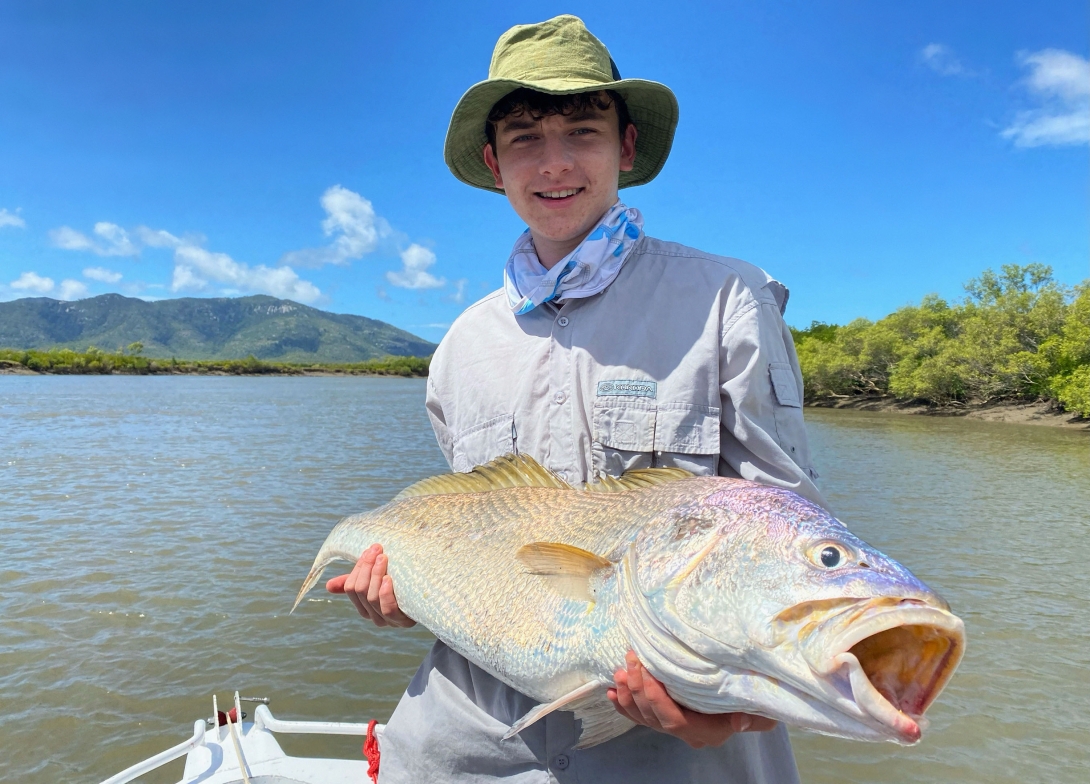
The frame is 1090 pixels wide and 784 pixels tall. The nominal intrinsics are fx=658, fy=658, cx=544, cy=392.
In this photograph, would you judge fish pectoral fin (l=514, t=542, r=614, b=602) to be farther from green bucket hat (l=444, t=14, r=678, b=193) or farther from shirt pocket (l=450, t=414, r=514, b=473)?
green bucket hat (l=444, t=14, r=678, b=193)

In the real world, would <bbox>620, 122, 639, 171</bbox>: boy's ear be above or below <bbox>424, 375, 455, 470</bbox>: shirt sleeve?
above

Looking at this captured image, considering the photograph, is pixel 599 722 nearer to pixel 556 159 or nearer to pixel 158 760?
pixel 556 159

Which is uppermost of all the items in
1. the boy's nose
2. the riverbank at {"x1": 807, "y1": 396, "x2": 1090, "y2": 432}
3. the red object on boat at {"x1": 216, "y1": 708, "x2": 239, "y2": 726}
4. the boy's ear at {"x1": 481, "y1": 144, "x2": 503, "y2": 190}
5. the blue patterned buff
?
the boy's ear at {"x1": 481, "y1": 144, "x2": 503, "y2": 190}

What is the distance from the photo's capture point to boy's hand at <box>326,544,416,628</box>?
2.47 meters

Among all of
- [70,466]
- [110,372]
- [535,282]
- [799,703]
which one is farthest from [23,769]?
[110,372]

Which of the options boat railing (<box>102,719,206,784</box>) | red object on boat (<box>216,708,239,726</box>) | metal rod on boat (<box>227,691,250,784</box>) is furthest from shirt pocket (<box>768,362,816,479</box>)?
red object on boat (<box>216,708,239,726</box>)

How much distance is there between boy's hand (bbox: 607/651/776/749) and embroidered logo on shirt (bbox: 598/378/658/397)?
2.82ft

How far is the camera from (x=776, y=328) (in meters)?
2.17

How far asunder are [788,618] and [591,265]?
1.37 m

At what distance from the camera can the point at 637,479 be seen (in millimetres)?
2053

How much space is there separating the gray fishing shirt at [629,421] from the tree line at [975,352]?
4114cm

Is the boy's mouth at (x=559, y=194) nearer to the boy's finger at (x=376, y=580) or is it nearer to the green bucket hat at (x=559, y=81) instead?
the green bucket hat at (x=559, y=81)

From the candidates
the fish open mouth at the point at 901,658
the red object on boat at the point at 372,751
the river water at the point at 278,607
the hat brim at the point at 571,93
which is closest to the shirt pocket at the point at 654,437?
the fish open mouth at the point at 901,658

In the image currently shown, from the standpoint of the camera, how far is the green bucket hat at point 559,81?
7.70 ft
